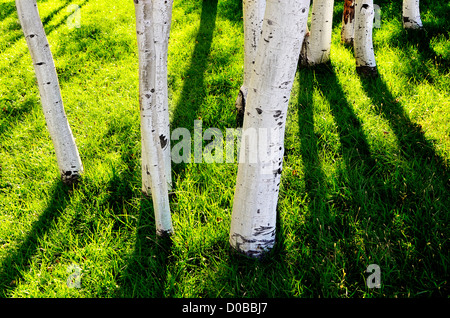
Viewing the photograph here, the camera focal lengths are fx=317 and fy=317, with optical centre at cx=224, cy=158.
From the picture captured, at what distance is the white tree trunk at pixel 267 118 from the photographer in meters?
1.85

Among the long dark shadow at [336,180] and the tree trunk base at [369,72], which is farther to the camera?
the tree trunk base at [369,72]

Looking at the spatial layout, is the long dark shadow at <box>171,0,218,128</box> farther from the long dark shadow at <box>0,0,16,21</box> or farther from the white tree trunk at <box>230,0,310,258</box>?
the long dark shadow at <box>0,0,16,21</box>

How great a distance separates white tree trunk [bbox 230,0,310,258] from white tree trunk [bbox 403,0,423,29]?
179 inches

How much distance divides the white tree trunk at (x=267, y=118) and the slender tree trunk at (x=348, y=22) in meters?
3.83

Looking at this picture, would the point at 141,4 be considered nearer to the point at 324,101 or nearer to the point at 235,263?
the point at 235,263

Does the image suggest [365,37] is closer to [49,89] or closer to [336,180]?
[336,180]

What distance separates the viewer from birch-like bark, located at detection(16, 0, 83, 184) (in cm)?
268

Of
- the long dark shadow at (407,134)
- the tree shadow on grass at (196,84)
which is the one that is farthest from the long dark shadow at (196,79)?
the long dark shadow at (407,134)

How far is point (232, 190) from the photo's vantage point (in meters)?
3.01

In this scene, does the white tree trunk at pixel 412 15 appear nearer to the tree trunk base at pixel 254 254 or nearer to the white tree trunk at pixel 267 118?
the white tree trunk at pixel 267 118

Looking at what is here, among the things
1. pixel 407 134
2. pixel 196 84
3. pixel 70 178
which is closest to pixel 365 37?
pixel 407 134

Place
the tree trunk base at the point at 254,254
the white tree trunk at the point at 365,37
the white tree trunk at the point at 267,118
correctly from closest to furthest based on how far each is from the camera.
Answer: the white tree trunk at the point at 267,118 → the tree trunk base at the point at 254,254 → the white tree trunk at the point at 365,37

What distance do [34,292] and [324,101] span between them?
3592 mm

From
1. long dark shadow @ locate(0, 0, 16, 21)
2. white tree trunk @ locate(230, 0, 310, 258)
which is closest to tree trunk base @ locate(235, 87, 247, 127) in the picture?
white tree trunk @ locate(230, 0, 310, 258)
